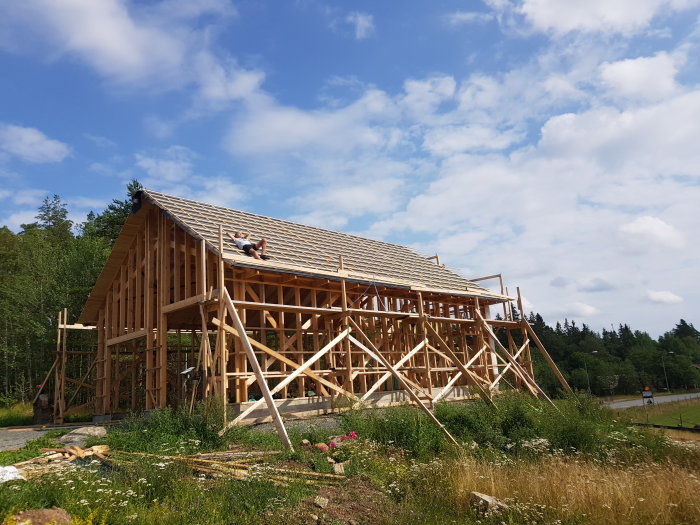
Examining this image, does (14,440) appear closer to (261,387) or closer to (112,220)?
(261,387)

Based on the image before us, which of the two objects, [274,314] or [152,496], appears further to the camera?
[274,314]

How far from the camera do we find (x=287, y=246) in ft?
54.2

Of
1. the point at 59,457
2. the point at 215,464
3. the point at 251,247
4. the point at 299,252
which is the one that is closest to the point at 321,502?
the point at 215,464

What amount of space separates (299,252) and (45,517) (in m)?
11.5

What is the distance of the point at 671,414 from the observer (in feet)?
107

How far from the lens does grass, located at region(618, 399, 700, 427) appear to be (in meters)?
27.3

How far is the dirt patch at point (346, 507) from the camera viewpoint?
6363 mm

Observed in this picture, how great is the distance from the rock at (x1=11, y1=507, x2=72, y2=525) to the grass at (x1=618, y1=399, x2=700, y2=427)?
88.7 feet

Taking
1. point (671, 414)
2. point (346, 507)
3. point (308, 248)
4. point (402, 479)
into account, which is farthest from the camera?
point (671, 414)

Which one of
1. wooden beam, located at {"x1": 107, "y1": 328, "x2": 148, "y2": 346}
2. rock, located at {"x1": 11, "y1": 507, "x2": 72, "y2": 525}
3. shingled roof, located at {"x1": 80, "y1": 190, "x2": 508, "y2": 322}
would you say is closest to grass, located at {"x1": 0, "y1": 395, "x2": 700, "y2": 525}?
rock, located at {"x1": 11, "y1": 507, "x2": 72, "y2": 525}

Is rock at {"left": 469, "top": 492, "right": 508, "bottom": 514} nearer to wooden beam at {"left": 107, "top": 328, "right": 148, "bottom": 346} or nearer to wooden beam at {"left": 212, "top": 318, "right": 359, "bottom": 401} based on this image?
wooden beam at {"left": 212, "top": 318, "right": 359, "bottom": 401}

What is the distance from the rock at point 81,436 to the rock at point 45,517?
5919 millimetres

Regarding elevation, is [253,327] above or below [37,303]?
below

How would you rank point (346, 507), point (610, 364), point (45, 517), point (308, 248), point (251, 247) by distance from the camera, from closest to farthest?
point (45, 517) → point (346, 507) → point (251, 247) → point (308, 248) → point (610, 364)
